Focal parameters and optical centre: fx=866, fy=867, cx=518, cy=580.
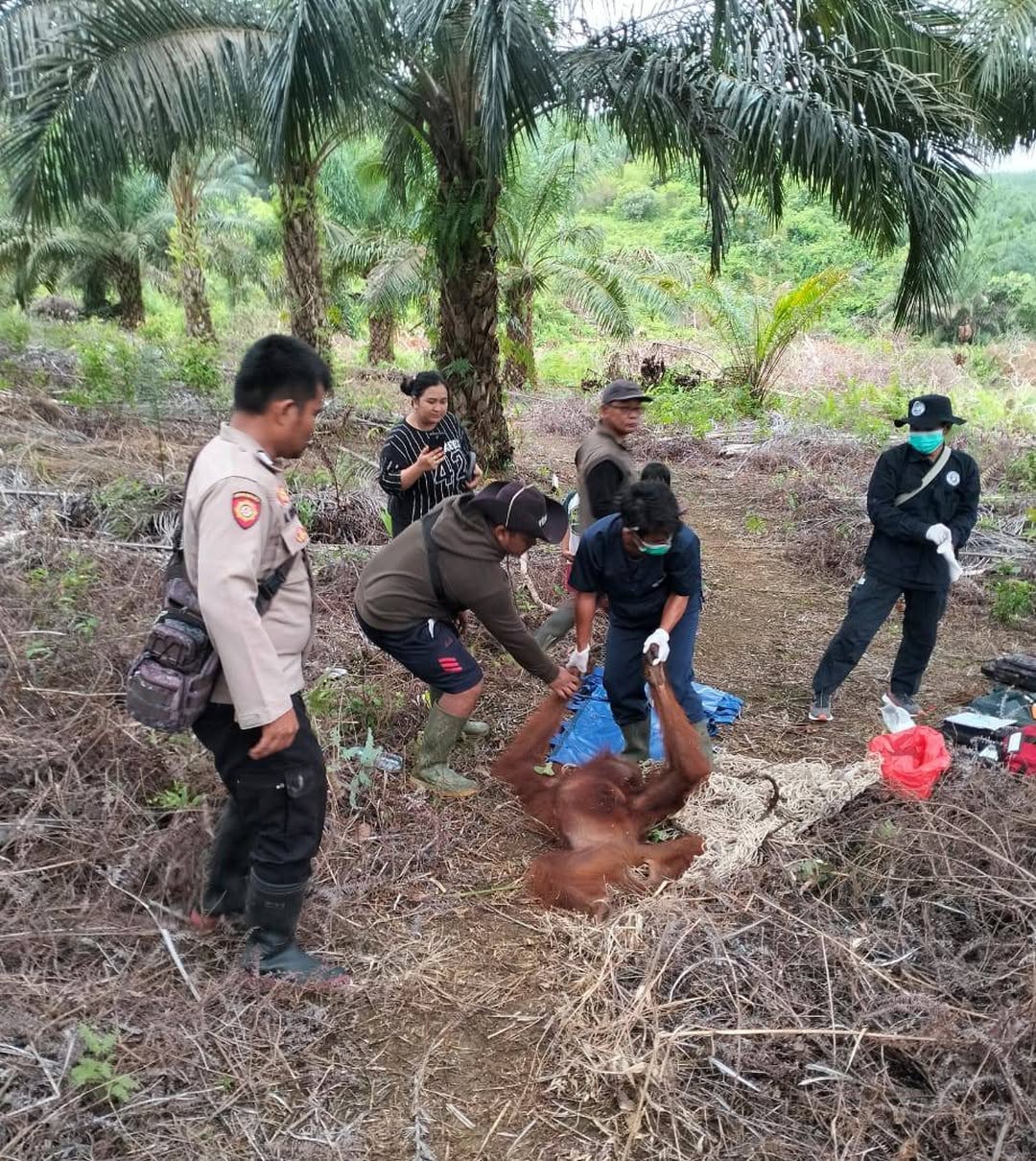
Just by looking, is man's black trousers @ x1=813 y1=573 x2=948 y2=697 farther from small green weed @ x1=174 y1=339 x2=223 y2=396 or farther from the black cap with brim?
small green weed @ x1=174 y1=339 x2=223 y2=396

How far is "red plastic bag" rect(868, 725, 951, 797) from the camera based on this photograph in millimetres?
3348

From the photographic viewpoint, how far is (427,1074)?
2471mm

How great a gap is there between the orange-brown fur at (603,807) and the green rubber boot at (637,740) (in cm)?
23

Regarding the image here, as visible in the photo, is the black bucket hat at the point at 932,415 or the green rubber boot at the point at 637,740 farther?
the black bucket hat at the point at 932,415

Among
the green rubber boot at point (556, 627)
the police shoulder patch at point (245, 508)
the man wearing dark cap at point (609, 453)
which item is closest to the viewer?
the police shoulder patch at point (245, 508)

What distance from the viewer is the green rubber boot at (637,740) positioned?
389 cm

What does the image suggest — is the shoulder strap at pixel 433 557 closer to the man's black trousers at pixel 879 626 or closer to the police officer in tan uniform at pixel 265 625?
the police officer in tan uniform at pixel 265 625

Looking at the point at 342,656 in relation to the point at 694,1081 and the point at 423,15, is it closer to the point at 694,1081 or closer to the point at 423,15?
the point at 694,1081

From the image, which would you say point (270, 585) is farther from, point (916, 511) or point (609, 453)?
point (916, 511)

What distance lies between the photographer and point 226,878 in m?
2.81

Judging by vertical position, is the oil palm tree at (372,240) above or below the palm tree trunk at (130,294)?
above

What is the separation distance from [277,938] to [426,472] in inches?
97.6

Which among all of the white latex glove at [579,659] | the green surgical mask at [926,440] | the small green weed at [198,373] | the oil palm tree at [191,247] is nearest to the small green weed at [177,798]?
the white latex glove at [579,659]

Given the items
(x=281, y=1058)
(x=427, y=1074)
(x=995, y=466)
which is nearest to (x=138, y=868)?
(x=281, y=1058)
